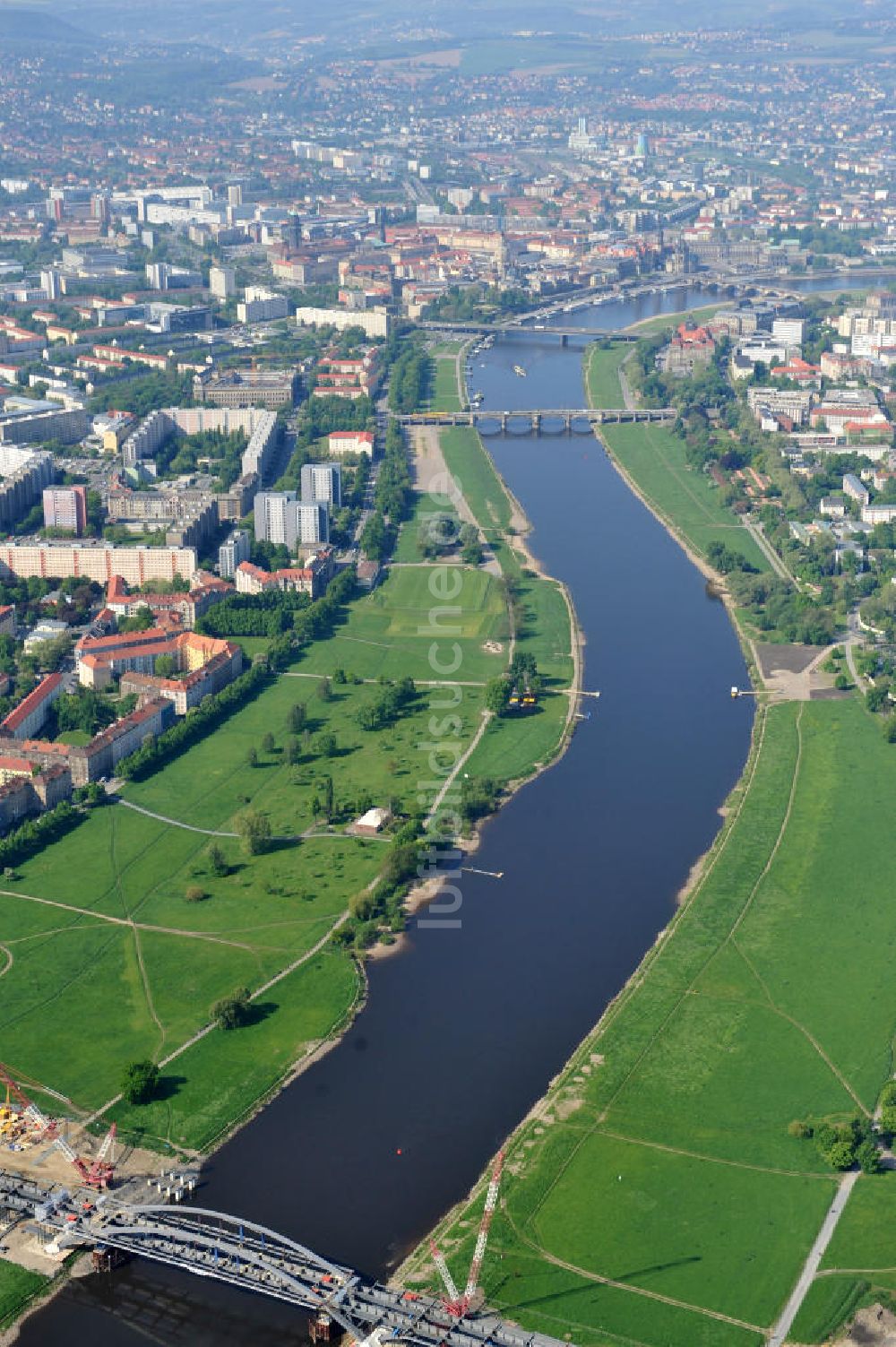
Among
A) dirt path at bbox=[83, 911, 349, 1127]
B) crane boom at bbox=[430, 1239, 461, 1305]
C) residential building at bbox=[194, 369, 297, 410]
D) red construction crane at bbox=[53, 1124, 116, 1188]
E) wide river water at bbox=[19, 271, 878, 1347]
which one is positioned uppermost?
red construction crane at bbox=[53, 1124, 116, 1188]

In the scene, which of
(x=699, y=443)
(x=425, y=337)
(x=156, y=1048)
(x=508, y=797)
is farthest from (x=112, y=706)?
(x=425, y=337)

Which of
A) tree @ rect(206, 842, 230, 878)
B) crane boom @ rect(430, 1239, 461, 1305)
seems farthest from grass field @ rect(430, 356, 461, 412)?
crane boom @ rect(430, 1239, 461, 1305)

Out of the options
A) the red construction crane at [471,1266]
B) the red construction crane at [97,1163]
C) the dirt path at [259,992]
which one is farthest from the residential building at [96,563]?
the red construction crane at [471,1266]

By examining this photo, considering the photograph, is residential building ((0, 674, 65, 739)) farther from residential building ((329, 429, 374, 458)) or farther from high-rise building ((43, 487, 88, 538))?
residential building ((329, 429, 374, 458))

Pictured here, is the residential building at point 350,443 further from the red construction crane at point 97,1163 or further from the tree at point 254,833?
the red construction crane at point 97,1163

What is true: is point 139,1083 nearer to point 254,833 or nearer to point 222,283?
point 254,833

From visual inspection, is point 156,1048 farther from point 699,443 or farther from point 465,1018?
point 699,443
